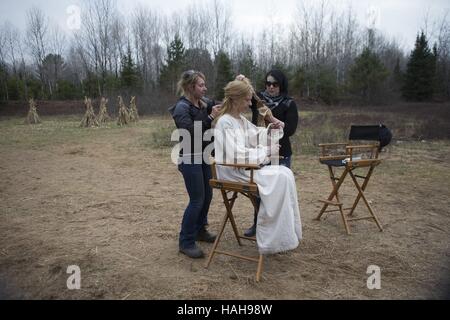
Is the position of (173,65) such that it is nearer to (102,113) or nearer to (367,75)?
(102,113)

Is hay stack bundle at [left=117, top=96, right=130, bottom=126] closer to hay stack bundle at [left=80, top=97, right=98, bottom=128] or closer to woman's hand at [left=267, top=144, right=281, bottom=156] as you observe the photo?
hay stack bundle at [left=80, top=97, right=98, bottom=128]

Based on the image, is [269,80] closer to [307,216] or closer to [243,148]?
[243,148]

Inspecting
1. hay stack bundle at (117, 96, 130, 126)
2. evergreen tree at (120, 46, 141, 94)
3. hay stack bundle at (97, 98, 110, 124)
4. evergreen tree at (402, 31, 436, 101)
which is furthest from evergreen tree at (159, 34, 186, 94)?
evergreen tree at (402, 31, 436, 101)

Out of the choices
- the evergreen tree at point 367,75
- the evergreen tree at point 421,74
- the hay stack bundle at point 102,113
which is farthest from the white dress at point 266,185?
the evergreen tree at point 421,74

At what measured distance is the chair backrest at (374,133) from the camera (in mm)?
3898

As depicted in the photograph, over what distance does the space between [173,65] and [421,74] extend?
19.8 meters

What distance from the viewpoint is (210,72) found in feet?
104

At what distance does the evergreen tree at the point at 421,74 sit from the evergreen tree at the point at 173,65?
18.3 m

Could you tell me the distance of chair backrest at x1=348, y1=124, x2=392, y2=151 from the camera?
3898mm

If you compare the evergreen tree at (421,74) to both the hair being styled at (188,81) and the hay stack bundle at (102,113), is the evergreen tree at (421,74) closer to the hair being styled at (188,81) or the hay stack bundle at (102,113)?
the hay stack bundle at (102,113)

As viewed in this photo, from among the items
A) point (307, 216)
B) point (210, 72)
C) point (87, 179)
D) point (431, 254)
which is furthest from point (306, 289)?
point (210, 72)

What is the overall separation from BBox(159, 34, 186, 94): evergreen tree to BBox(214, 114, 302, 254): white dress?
2742cm

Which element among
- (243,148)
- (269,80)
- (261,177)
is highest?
(269,80)
